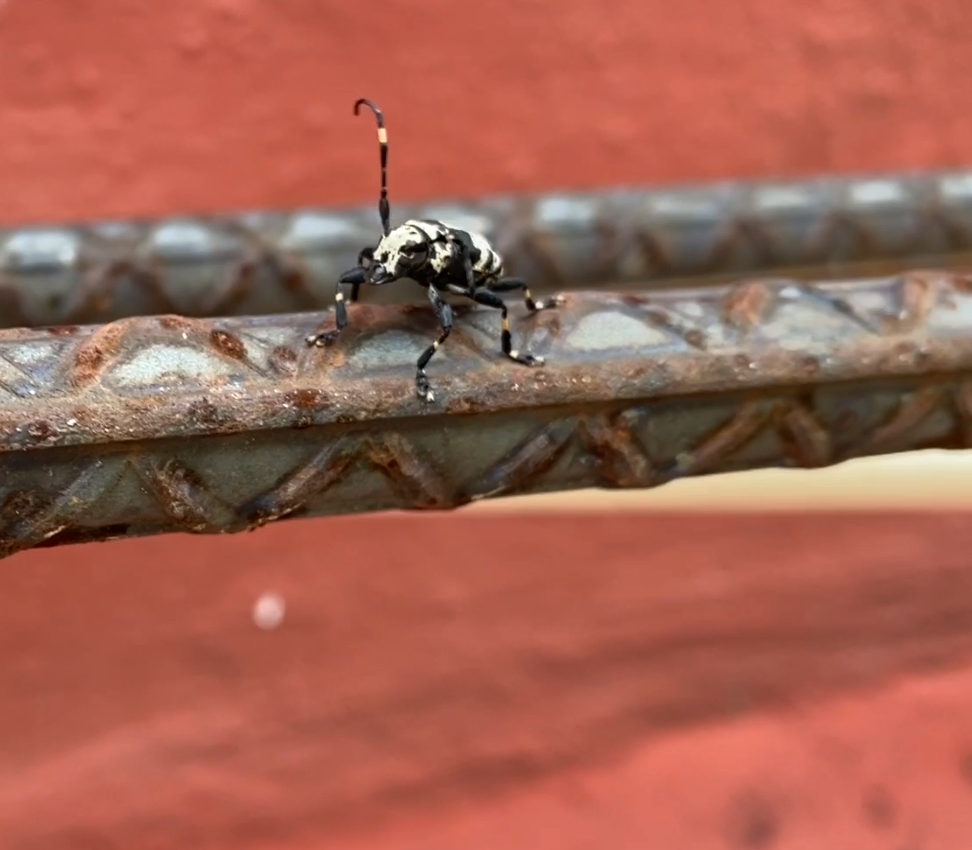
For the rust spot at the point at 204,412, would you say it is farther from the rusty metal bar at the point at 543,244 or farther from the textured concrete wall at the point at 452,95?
the textured concrete wall at the point at 452,95

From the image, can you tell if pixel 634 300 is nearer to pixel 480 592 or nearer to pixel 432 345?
pixel 432 345

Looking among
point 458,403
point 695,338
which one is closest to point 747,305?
point 695,338

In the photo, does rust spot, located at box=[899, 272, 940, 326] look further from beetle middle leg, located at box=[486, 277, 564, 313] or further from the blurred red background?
the blurred red background

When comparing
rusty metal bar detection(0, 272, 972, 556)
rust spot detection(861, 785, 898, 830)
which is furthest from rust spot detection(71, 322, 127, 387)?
rust spot detection(861, 785, 898, 830)

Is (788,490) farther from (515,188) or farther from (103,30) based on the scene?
(103,30)

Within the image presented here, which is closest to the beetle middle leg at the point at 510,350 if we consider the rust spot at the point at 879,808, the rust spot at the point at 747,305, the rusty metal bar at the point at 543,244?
the rust spot at the point at 747,305

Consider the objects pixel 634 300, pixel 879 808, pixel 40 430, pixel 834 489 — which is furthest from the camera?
pixel 834 489

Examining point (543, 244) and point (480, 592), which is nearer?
point (543, 244)

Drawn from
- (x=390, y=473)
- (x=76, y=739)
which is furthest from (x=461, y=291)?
(x=76, y=739)
